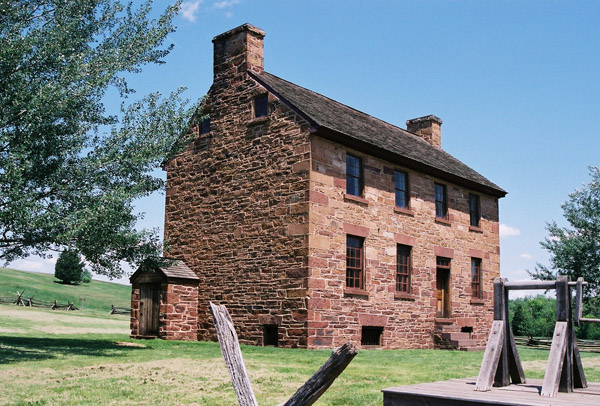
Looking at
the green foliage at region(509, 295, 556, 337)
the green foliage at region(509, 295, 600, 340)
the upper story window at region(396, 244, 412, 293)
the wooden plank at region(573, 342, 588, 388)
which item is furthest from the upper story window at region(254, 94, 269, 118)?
the green foliage at region(509, 295, 556, 337)

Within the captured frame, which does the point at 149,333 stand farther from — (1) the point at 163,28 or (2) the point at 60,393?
(2) the point at 60,393

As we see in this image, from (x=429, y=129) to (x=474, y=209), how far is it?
16.8 feet

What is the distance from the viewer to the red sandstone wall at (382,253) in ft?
60.0

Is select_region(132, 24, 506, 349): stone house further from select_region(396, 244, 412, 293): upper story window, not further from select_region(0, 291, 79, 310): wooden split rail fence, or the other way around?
select_region(0, 291, 79, 310): wooden split rail fence

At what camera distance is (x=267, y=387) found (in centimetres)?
1002

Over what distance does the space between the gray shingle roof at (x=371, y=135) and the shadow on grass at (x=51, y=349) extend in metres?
8.09

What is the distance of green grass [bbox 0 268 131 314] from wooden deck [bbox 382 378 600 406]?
142ft

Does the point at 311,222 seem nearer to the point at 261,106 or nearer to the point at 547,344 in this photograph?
the point at 261,106

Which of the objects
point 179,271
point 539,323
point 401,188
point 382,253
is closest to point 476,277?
point 401,188

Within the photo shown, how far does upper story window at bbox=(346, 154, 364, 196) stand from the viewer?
65.0 ft

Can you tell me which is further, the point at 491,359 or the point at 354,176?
the point at 354,176

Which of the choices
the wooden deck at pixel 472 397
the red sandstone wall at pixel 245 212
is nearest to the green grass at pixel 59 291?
the red sandstone wall at pixel 245 212

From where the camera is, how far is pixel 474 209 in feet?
84.8

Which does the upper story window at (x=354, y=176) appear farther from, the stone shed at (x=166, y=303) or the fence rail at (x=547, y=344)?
the fence rail at (x=547, y=344)
